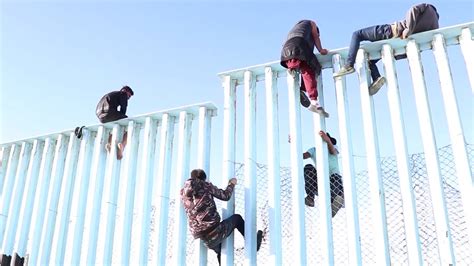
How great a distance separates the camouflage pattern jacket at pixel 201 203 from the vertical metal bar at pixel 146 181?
2.80 ft

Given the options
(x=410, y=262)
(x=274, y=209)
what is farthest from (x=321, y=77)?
(x=410, y=262)

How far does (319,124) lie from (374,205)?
54.9 inches

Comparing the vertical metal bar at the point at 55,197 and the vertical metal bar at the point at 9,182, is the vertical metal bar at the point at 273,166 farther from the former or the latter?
the vertical metal bar at the point at 9,182

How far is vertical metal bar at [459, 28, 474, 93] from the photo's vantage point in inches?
243

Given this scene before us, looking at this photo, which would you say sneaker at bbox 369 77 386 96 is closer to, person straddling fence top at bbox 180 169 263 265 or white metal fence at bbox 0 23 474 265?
white metal fence at bbox 0 23 474 265

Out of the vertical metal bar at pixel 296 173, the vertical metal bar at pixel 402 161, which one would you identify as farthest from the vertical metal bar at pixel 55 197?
the vertical metal bar at pixel 402 161

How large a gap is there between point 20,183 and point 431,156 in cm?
734

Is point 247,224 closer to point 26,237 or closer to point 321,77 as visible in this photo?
point 321,77

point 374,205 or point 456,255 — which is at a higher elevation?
point 374,205

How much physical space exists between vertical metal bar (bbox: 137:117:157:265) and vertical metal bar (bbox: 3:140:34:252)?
8.33ft

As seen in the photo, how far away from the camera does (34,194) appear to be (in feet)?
29.3

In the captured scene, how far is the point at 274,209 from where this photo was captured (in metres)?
6.56

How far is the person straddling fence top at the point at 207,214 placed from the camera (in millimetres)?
6596

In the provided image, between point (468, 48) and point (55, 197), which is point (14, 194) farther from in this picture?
point (468, 48)
